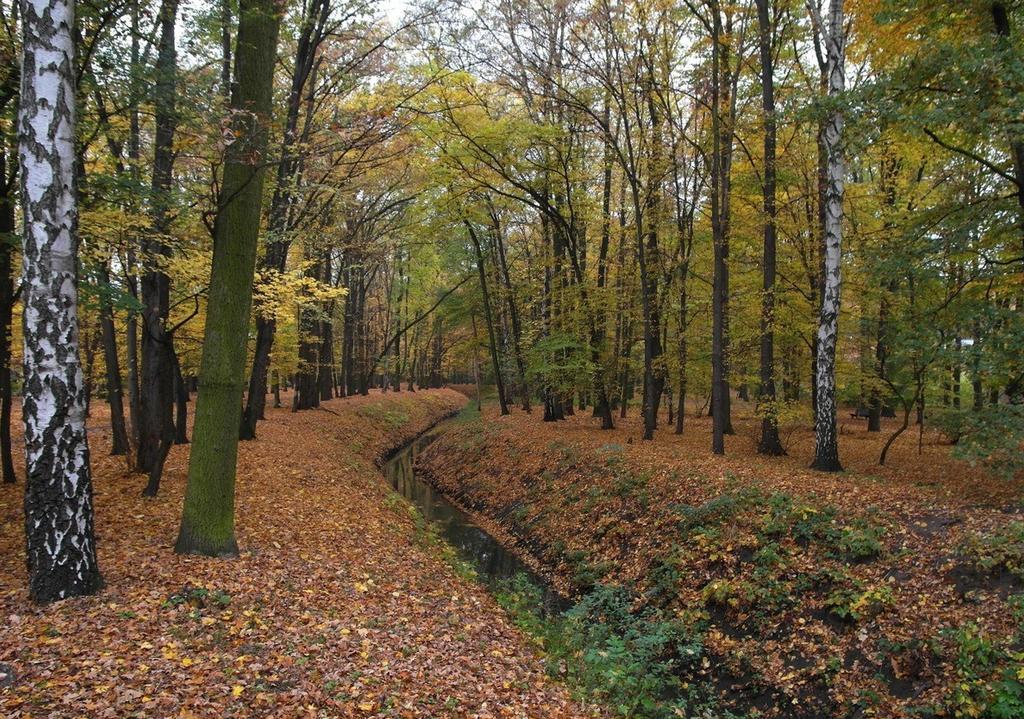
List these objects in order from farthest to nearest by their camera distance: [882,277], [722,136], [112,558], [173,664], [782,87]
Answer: [782,87] < [722,136] < [882,277] < [112,558] < [173,664]

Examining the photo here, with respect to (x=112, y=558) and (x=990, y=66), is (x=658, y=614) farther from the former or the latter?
(x=990, y=66)

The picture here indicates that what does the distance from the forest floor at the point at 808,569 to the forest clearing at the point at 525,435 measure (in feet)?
0.16

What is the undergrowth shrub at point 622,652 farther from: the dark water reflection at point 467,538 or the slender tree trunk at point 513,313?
the slender tree trunk at point 513,313

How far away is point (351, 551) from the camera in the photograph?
29.8 ft

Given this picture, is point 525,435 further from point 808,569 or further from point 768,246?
point 808,569

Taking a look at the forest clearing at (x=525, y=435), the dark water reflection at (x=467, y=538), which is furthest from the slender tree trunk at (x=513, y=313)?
the dark water reflection at (x=467, y=538)

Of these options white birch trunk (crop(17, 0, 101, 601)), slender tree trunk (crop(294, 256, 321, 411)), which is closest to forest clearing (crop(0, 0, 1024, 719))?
white birch trunk (crop(17, 0, 101, 601))

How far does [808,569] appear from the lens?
7.74m

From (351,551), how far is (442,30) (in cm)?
1313

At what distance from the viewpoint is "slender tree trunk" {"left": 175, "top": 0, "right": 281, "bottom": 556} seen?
6945 mm

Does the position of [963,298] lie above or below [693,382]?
above

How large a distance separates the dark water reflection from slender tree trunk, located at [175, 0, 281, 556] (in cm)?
525

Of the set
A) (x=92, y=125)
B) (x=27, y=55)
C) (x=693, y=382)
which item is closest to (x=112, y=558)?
(x=27, y=55)

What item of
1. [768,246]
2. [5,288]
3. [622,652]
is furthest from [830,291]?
[5,288]
